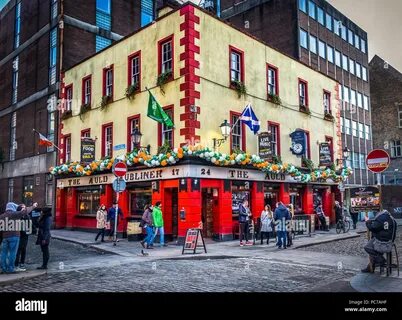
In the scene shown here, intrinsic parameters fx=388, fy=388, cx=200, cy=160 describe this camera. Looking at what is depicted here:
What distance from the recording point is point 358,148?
3988cm

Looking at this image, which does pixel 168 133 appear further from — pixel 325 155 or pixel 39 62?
pixel 39 62

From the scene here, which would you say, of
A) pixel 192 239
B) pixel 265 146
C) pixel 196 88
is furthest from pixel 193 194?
pixel 265 146

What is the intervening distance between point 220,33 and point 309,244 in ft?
35.8

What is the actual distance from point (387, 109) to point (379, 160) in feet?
96.3

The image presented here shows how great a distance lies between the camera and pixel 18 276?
918 cm

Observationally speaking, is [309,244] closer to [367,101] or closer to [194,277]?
[194,277]

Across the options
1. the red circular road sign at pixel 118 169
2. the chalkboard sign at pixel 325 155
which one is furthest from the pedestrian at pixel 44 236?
the chalkboard sign at pixel 325 155

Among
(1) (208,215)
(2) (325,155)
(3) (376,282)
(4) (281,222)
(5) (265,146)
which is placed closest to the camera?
(3) (376,282)

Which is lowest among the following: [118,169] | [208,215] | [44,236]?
[44,236]

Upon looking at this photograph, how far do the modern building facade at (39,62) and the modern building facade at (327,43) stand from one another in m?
9.42

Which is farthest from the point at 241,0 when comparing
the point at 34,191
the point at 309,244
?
the point at 309,244

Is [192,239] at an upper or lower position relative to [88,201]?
lower
